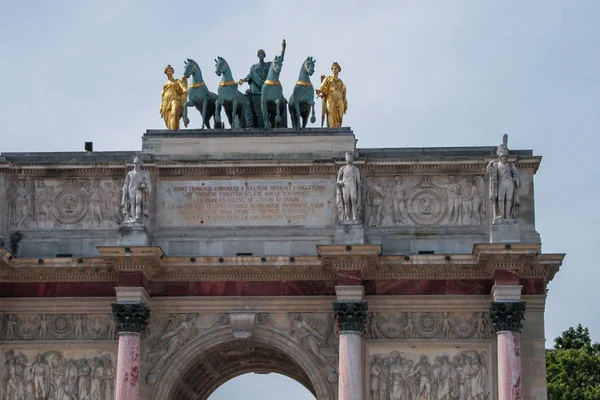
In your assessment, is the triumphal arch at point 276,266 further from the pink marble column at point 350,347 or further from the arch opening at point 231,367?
the arch opening at point 231,367

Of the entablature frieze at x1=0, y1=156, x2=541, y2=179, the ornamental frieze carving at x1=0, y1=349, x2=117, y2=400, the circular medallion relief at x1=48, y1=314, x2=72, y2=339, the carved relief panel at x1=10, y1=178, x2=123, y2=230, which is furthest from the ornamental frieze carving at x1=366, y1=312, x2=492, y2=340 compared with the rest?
the circular medallion relief at x1=48, y1=314, x2=72, y2=339

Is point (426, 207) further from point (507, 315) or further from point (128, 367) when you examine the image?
point (128, 367)

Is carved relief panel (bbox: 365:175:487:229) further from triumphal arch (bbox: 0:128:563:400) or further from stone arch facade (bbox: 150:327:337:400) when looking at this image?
stone arch facade (bbox: 150:327:337:400)

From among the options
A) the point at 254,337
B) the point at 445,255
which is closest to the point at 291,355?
the point at 254,337

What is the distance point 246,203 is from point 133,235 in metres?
2.97

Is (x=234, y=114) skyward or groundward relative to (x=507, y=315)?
skyward

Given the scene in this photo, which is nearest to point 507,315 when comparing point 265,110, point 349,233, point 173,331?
point 349,233

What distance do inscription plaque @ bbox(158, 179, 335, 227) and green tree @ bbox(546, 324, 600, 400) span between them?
52.4 feet

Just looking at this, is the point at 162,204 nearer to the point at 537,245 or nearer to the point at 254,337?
the point at 254,337

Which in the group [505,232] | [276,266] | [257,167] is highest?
[257,167]

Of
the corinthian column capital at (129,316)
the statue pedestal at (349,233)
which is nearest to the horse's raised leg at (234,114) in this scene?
the statue pedestal at (349,233)

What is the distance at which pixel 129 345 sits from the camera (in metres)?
37.7

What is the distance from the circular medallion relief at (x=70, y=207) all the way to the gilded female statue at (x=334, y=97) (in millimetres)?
6300

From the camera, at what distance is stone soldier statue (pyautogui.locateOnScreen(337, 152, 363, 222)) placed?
38.5 meters
